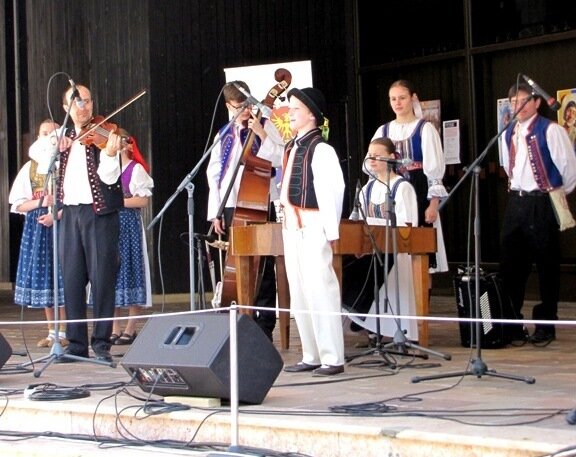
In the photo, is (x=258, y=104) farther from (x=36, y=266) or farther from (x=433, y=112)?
(x=433, y=112)

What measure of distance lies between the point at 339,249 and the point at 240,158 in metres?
1.06

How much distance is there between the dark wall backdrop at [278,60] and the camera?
1167cm

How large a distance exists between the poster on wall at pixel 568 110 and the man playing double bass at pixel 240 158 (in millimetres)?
3518

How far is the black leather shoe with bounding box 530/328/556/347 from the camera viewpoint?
8.05 metres

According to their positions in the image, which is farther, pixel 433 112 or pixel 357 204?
pixel 433 112

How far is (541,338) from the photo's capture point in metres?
8.07

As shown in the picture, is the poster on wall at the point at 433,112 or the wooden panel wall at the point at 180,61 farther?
the wooden panel wall at the point at 180,61

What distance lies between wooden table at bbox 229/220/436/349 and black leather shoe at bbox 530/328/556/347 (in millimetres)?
757

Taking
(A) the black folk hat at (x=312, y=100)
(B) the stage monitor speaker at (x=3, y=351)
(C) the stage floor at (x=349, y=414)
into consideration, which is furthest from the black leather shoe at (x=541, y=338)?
(B) the stage monitor speaker at (x=3, y=351)

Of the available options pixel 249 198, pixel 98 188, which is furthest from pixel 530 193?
pixel 98 188

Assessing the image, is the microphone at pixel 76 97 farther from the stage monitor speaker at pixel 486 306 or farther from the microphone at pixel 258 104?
the stage monitor speaker at pixel 486 306

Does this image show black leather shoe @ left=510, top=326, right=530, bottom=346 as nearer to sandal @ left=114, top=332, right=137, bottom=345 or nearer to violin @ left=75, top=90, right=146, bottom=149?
sandal @ left=114, top=332, right=137, bottom=345

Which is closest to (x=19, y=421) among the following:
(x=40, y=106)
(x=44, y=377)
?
(x=44, y=377)

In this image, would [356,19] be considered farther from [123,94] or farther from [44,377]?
[44,377]
